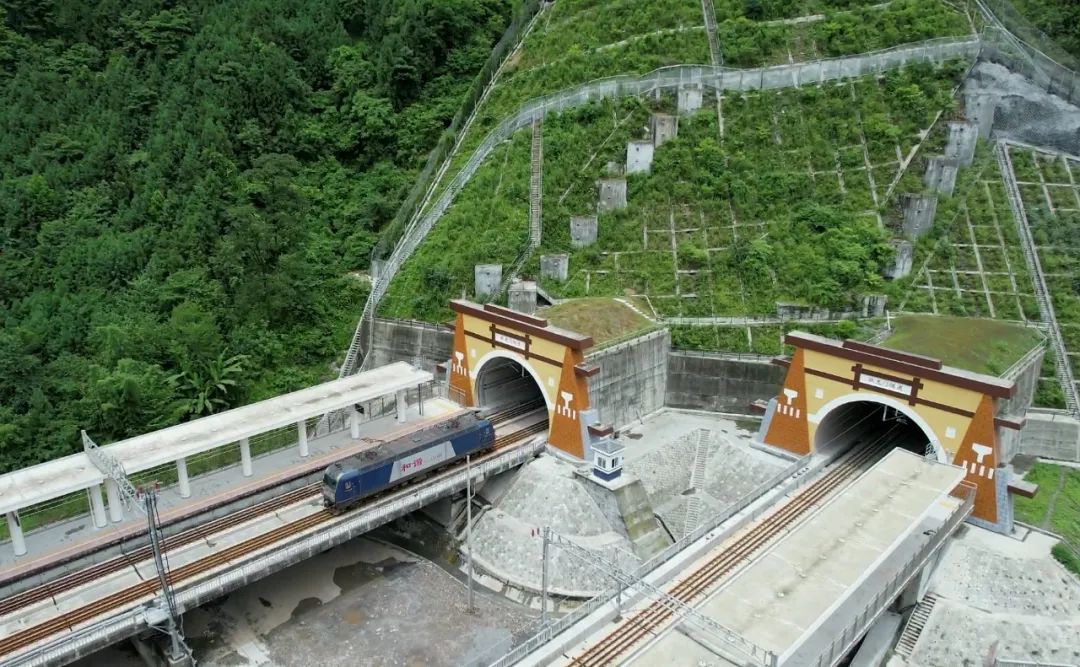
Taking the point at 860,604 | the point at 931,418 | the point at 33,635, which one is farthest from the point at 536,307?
the point at 33,635

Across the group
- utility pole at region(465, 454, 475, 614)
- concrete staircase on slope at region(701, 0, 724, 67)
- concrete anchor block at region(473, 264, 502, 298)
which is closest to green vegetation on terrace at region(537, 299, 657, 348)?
concrete anchor block at region(473, 264, 502, 298)

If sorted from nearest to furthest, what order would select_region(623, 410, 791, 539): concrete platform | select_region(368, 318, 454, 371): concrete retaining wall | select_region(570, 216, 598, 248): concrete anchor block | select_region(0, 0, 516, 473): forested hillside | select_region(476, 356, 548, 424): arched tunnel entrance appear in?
1. select_region(623, 410, 791, 539): concrete platform
2. select_region(476, 356, 548, 424): arched tunnel entrance
3. select_region(0, 0, 516, 473): forested hillside
4. select_region(368, 318, 454, 371): concrete retaining wall
5. select_region(570, 216, 598, 248): concrete anchor block

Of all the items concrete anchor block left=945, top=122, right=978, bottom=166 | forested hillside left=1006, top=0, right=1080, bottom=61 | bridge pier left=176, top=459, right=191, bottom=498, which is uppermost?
forested hillside left=1006, top=0, right=1080, bottom=61

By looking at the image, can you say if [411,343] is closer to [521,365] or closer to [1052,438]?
[521,365]

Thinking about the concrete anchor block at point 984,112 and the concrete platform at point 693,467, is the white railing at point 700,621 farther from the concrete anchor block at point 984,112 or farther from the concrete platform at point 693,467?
the concrete anchor block at point 984,112

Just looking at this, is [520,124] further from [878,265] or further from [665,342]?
[878,265]

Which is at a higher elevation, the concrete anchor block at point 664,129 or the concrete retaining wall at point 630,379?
the concrete anchor block at point 664,129

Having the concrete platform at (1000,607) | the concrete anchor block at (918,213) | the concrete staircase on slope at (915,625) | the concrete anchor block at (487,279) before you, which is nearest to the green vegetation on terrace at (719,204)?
the concrete anchor block at (487,279)

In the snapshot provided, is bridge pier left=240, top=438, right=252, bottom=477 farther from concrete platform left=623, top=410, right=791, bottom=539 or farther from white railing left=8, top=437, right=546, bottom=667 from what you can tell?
concrete platform left=623, top=410, right=791, bottom=539
